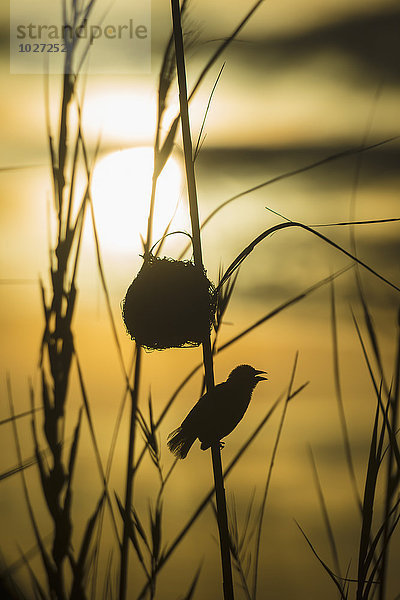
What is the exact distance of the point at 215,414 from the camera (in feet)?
1.40

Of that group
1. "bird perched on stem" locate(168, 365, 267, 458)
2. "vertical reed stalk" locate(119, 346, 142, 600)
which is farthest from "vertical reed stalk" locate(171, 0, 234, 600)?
"vertical reed stalk" locate(119, 346, 142, 600)

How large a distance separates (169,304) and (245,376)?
103 mm

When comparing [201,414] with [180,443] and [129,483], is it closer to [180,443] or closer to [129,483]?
[180,443]

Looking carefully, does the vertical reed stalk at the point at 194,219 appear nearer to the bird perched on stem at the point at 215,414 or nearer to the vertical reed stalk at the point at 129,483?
the bird perched on stem at the point at 215,414

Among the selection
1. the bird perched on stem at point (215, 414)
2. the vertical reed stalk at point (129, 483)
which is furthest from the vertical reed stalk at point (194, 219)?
Answer: the vertical reed stalk at point (129, 483)

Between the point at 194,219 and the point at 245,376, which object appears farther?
the point at 245,376

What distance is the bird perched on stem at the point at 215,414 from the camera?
0.43 m

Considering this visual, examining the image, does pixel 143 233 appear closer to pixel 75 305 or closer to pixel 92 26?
pixel 75 305

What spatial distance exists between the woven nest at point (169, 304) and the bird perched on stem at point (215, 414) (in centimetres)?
5

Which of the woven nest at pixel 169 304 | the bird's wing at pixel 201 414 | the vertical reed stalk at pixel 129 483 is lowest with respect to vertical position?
the vertical reed stalk at pixel 129 483

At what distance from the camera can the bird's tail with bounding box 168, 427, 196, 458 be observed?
1.54 ft

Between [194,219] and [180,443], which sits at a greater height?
[194,219]

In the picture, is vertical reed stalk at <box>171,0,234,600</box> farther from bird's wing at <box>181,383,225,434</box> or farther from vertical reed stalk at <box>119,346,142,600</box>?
vertical reed stalk at <box>119,346,142,600</box>

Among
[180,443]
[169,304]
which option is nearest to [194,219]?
[169,304]
